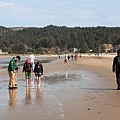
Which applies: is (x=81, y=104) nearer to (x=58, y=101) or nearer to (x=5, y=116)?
(x=58, y=101)

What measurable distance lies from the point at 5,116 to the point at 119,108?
3.19 metres

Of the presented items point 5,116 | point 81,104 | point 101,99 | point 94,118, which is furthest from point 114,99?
point 5,116

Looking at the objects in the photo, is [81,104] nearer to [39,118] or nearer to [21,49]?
→ [39,118]

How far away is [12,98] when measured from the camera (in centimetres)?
1138

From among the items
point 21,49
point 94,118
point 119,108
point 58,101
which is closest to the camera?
point 94,118

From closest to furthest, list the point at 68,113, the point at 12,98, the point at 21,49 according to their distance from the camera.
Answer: the point at 68,113 < the point at 12,98 < the point at 21,49

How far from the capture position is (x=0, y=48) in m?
200

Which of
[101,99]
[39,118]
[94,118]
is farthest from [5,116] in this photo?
[101,99]

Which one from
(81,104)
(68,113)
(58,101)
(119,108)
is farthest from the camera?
(58,101)

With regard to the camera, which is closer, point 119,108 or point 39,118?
point 39,118

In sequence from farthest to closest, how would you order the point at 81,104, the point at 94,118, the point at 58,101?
1. the point at 58,101
2. the point at 81,104
3. the point at 94,118

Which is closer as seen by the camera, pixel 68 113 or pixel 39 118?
pixel 39 118

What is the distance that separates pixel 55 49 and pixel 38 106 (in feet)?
620

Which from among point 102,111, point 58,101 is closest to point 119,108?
point 102,111
